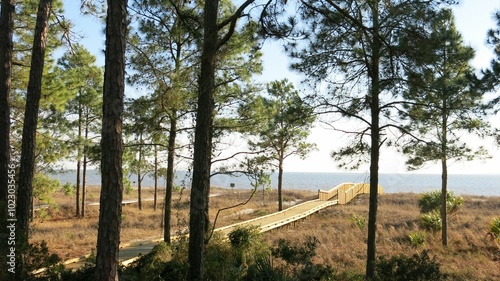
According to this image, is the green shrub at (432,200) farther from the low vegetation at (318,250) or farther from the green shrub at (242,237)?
the green shrub at (242,237)

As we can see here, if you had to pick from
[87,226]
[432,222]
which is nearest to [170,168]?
[87,226]

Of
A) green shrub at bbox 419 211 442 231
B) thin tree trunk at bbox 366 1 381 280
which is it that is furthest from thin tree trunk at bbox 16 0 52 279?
green shrub at bbox 419 211 442 231

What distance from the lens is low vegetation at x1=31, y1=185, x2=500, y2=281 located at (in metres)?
6.70

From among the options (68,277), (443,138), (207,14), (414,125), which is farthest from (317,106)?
(68,277)

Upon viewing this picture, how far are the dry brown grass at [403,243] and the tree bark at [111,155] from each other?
715 cm

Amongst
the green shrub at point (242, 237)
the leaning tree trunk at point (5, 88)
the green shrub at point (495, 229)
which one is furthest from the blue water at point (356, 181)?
the green shrub at point (495, 229)

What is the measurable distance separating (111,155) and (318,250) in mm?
10309

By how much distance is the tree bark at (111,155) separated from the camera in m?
4.68

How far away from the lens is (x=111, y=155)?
4684mm

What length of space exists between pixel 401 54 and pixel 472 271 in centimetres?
672

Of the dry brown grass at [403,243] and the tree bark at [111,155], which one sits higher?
the tree bark at [111,155]

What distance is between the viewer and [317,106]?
32.9ft

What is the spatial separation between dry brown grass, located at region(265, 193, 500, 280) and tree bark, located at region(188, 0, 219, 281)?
547 cm

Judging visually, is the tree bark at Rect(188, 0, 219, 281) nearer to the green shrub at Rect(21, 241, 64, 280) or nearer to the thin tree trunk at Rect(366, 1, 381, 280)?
the green shrub at Rect(21, 241, 64, 280)
